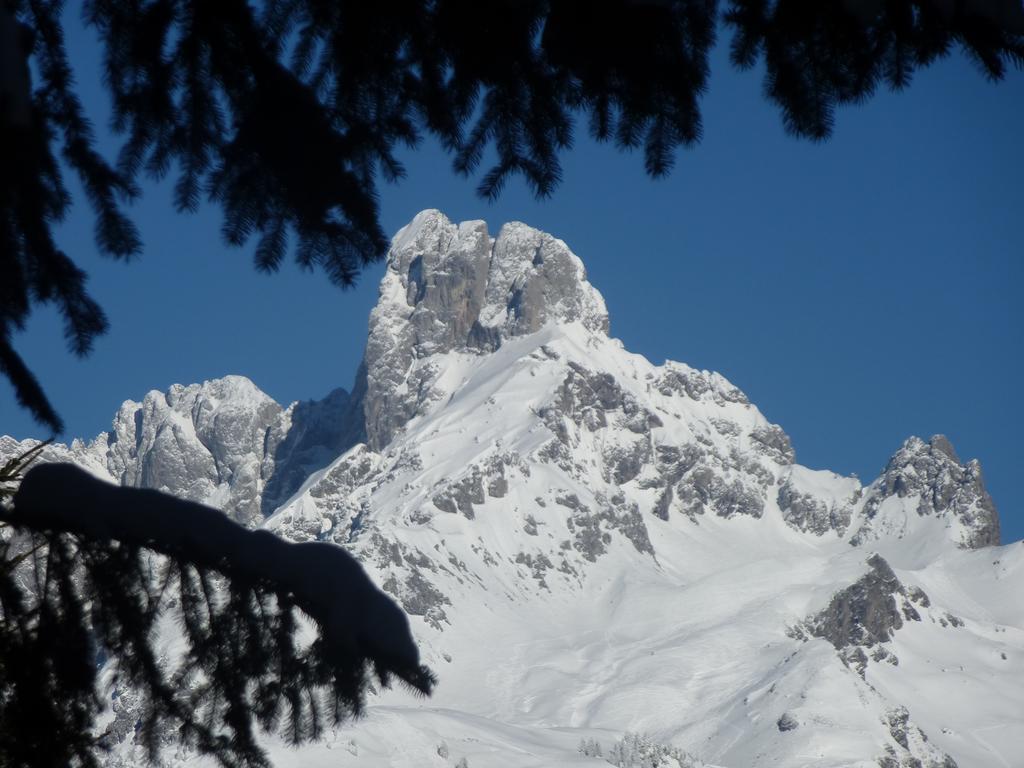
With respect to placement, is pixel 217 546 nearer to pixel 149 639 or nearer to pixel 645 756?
pixel 149 639

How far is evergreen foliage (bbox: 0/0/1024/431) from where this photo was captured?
6.66m

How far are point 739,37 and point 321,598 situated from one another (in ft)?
9.36

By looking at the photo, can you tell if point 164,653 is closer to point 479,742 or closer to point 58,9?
point 58,9

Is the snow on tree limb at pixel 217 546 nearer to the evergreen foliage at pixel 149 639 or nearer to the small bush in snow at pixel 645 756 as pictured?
the evergreen foliage at pixel 149 639

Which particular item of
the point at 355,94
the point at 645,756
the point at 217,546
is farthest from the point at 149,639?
the point at 645,756

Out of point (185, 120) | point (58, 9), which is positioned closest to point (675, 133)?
point (185, 120)

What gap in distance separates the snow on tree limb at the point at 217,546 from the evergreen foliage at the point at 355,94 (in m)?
0.82

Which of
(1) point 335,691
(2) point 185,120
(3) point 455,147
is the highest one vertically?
(2) point 185,120

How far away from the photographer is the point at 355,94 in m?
7.09

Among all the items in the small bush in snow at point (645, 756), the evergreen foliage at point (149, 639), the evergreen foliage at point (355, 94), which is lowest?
the evergreen foliage at point (149, 639)

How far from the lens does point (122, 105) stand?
7289mm

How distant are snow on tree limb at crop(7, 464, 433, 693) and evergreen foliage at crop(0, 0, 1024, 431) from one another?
2.70 feet

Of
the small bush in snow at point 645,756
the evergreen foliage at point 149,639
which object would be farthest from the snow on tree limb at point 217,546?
the small bush in snow at point 645,756

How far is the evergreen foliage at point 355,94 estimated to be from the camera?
6.66 m
